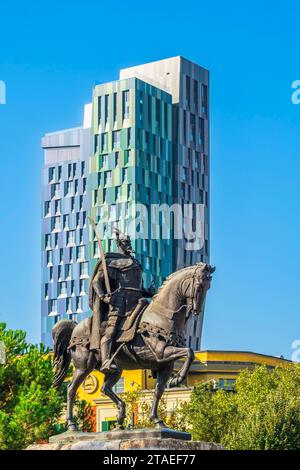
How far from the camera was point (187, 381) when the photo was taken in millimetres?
86688

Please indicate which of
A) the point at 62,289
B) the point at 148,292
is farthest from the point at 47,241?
the point at 148,292

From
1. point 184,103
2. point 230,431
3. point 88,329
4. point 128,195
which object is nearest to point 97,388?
point 230,431

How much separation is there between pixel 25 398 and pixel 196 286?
1225 inches

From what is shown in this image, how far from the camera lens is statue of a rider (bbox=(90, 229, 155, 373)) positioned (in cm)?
3019

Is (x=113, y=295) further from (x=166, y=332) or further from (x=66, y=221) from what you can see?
(x=66, y=221)

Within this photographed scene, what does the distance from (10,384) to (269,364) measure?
119 feet

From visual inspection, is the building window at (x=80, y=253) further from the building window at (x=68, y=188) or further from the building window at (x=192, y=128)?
the building window at (x=192, y=128)

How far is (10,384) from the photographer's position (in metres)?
61.6

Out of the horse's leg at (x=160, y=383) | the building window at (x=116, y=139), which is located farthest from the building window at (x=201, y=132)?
the horse's leg at (x=160, y=383)

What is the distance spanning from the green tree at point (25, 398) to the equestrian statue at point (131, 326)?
85.9 feet

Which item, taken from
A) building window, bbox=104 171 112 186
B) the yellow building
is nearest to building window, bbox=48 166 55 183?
building window, bbox=104 171 112 186

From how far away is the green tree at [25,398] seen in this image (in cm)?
5738
